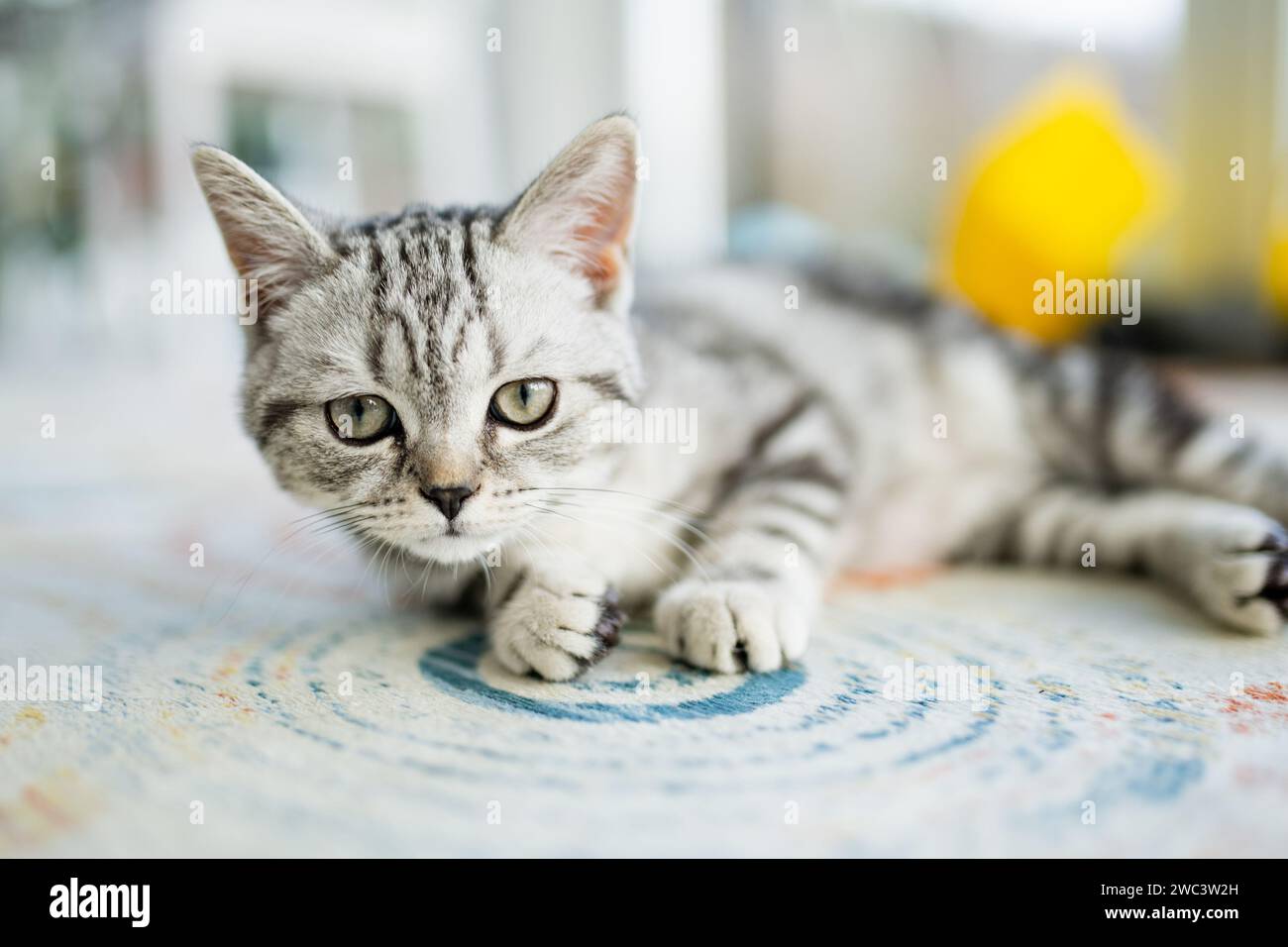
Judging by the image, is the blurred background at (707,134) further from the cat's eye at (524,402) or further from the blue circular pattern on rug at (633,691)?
the blue circular pattern on rug at (633,691)

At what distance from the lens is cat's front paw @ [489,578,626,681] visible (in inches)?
38.2

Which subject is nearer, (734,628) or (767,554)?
(734,628)

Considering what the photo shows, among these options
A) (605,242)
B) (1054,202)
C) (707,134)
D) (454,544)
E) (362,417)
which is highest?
(707,134)

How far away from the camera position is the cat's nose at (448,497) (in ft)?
3.13

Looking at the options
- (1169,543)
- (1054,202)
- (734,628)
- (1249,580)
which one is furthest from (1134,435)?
(1054,202)

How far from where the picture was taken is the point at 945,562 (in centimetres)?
152

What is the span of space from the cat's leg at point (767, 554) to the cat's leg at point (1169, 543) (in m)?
0.33

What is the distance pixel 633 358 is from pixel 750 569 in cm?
30

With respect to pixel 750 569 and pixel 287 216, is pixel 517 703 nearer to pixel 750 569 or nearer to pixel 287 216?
pixel 750 569

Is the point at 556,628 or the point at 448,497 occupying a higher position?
the point at 448,497

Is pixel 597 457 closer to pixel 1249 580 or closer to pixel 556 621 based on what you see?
pixel 556 621

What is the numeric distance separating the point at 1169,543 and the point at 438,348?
39.4 inches

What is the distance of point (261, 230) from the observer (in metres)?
1.07

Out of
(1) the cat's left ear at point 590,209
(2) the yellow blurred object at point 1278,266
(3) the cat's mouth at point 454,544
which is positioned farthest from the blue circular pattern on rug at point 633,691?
(2) the yellow blurred object at point 1278,266
